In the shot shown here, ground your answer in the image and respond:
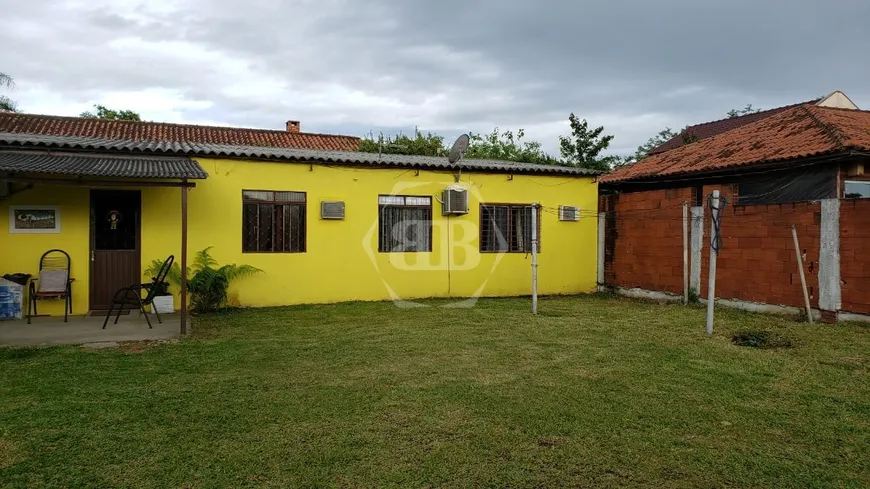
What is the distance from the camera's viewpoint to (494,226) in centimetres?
1050

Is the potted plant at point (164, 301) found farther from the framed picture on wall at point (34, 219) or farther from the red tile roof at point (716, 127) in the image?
→ the red tile roof at point (716, 127)

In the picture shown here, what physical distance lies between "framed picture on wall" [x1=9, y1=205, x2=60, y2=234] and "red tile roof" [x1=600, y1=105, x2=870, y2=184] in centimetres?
1015

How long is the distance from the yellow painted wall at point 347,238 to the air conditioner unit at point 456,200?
276 millimetres

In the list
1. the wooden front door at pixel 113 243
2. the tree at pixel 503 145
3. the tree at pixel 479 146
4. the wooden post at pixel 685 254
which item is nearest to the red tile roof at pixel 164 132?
the tree at pixel 479 146

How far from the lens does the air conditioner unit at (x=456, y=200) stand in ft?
32.0

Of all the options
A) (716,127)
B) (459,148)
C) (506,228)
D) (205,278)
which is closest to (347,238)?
(205,278)

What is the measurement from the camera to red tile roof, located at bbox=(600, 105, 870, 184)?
26.2ft

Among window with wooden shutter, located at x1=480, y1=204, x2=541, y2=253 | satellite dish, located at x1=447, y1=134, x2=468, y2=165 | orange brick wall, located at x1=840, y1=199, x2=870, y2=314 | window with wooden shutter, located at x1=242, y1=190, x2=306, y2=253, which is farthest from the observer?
window with wooden shutter, located at x1=480, y1=204, x2=541, y2=253

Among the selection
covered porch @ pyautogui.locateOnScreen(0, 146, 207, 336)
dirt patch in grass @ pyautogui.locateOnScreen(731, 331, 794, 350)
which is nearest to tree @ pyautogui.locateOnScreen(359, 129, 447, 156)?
covered porch @ pyautogui.locateOnScreen(0, 146, 207, 336)

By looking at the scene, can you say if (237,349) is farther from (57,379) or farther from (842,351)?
(842,351)

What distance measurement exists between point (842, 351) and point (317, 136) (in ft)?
71.0

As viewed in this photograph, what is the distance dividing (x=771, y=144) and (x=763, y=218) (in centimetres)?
189

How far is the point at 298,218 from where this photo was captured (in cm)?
915

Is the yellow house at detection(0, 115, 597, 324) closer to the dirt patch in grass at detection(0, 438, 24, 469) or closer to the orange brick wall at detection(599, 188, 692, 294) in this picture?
the orange brick wall at detection(599, 188, 692, 294)
